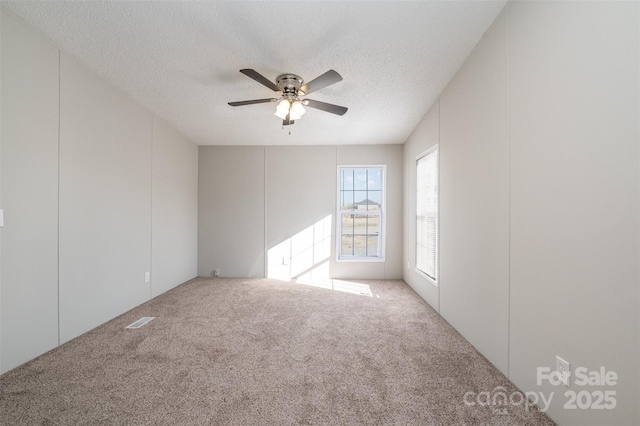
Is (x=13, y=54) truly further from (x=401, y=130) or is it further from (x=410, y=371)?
(x=401, y=130)

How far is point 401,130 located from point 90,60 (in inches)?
154

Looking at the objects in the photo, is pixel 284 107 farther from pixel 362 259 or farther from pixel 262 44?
pixel 362 259

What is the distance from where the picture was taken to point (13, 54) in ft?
6.48

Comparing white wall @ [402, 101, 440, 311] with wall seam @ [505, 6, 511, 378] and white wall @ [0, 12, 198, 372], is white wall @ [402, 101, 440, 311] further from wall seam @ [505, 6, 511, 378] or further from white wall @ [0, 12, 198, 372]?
white wall @ [0, 12, 198, 372]

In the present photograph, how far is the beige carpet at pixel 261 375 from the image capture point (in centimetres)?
156

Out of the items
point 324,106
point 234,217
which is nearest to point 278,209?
point 234,217

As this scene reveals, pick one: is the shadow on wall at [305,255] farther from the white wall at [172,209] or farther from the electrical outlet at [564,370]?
the electrical outlet at [564,370]

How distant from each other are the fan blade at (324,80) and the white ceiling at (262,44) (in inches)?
9.2

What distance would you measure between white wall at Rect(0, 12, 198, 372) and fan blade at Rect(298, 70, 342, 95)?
210 centimetres

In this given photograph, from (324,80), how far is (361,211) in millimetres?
3255

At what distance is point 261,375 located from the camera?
1.96 meters

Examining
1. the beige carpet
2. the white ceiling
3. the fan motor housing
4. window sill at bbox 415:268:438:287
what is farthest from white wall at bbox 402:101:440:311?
the fan motor housing

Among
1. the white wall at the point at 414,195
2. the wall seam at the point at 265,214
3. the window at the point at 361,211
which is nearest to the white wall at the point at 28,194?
the wall seam at the point at 265,214

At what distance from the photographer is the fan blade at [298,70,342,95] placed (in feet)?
7.27
